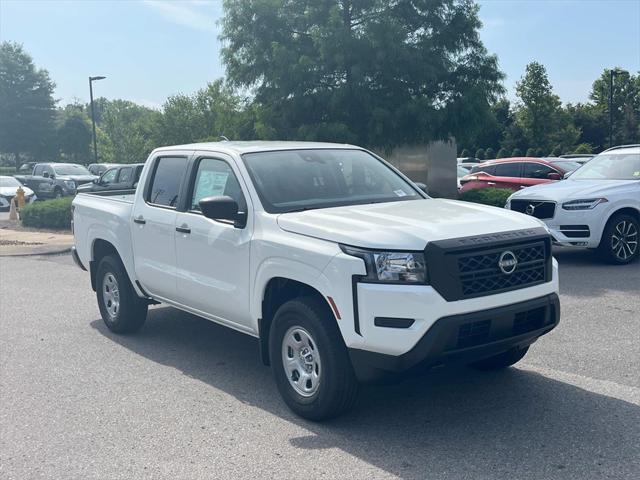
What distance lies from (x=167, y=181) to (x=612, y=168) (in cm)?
769

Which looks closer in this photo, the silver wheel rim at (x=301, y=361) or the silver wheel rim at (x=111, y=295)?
the silver wheel rim at (x=301, y=361)

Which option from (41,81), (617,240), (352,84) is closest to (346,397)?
(617,240)

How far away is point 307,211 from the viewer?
5.46 meters

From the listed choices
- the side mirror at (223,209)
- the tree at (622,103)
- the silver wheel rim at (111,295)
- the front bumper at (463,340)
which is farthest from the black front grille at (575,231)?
the tree at (622,103)

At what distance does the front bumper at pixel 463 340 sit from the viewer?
4.48 m

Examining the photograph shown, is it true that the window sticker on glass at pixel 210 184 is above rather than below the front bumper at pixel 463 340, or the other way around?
above

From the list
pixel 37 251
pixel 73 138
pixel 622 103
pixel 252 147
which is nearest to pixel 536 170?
pixel 37 251

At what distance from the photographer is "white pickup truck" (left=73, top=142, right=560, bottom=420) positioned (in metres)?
4.55

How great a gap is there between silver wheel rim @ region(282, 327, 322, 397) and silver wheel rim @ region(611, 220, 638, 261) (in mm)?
7172

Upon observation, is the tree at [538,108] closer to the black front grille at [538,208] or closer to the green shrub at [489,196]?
the green shrub at [489,196]

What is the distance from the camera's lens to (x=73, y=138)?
72.7m

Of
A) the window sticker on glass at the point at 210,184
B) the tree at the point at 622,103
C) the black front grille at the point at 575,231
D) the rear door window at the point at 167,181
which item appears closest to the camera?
the window sticker on glass at the point at 210,184

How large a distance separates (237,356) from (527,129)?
47.0 m

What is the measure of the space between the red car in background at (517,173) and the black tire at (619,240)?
8.03m
